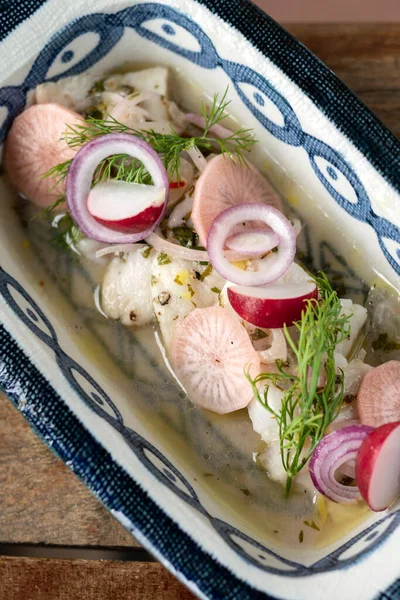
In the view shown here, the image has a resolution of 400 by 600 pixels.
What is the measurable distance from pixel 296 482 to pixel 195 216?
2.17 feet

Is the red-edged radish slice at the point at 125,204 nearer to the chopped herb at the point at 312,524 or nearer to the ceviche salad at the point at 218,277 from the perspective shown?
the ceviche salad at the point at 218,277

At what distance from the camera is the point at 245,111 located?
5.84 feet

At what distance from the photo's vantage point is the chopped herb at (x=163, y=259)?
1.71 meters

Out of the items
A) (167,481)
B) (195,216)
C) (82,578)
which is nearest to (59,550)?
(82,578)

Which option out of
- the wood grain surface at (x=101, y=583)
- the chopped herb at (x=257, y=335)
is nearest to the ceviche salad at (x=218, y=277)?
the chopped herb at (x=257, y=335)

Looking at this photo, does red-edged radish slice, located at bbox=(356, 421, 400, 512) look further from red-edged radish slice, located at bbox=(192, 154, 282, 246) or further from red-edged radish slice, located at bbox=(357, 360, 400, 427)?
red-edged radish slice, located at bbox=(192, 154, 282, 246)

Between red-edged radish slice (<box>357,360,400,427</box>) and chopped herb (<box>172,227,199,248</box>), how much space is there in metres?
0.51

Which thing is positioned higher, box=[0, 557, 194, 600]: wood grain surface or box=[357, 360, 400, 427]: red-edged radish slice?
box=[357, 360, 400, 427]: red-edged radish slice

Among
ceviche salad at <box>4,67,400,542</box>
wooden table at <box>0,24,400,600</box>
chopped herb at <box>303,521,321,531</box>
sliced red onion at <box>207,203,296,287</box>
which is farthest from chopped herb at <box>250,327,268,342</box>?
wooden table at <box>0,24,400,600</box>

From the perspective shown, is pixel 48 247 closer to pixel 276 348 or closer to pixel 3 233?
pixel 3 233

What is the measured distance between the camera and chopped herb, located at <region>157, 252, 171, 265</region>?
171cm

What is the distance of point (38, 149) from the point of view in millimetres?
1770

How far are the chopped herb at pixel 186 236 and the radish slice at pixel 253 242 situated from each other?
5.0 inches

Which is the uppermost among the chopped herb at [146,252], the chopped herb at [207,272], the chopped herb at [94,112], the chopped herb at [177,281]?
the chopped herb at [94,112]
